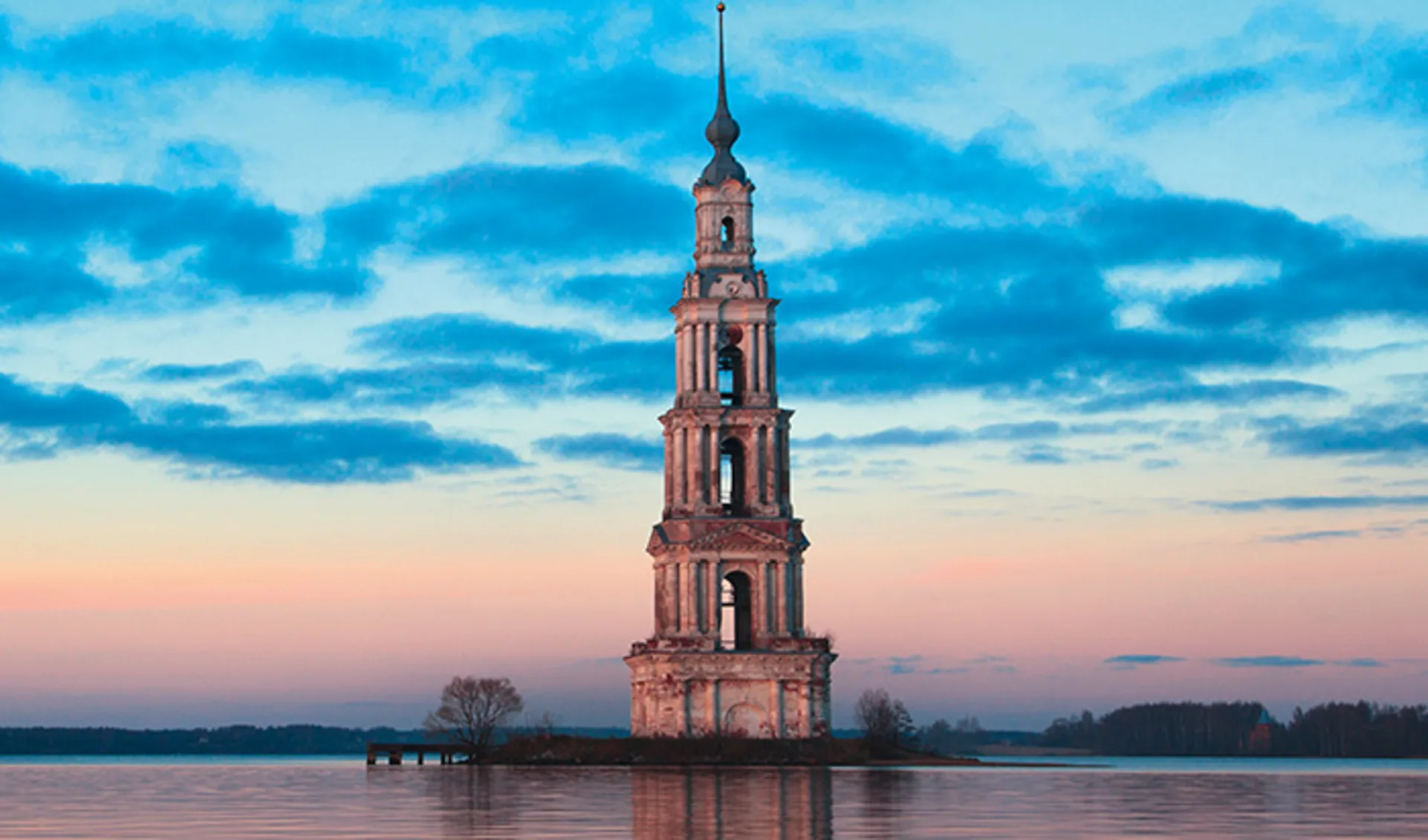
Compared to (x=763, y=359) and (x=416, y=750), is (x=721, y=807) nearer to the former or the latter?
(x=763, y=359)

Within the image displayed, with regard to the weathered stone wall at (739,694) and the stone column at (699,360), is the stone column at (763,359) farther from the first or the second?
the weathered stone wall at (739,694)

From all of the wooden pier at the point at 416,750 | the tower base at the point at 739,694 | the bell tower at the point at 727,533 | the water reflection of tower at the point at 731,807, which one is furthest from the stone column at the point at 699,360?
the water reflection of tower at the point at 731,807

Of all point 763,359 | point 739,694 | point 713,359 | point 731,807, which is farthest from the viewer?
point 713,359

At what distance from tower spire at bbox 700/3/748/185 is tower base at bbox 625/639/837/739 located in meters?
25.3

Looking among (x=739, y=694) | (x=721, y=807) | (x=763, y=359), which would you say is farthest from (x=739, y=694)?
(x=721, y=807)

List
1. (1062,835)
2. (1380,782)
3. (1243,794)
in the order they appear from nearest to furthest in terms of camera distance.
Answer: (1062,835), (1243,794), (1380,782)

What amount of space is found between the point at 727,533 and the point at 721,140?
2221cm

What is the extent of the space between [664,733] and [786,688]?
21.4 ft

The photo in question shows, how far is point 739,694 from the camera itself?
97.6 m

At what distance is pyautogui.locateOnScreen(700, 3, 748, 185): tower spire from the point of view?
104875 mm

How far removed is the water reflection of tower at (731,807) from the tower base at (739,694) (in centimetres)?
2602

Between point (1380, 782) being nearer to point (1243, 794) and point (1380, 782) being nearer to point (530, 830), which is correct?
point (1243, 794)

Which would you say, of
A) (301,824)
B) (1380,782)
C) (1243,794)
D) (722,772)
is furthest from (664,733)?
(301,824)

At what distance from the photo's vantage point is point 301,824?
123 ft
